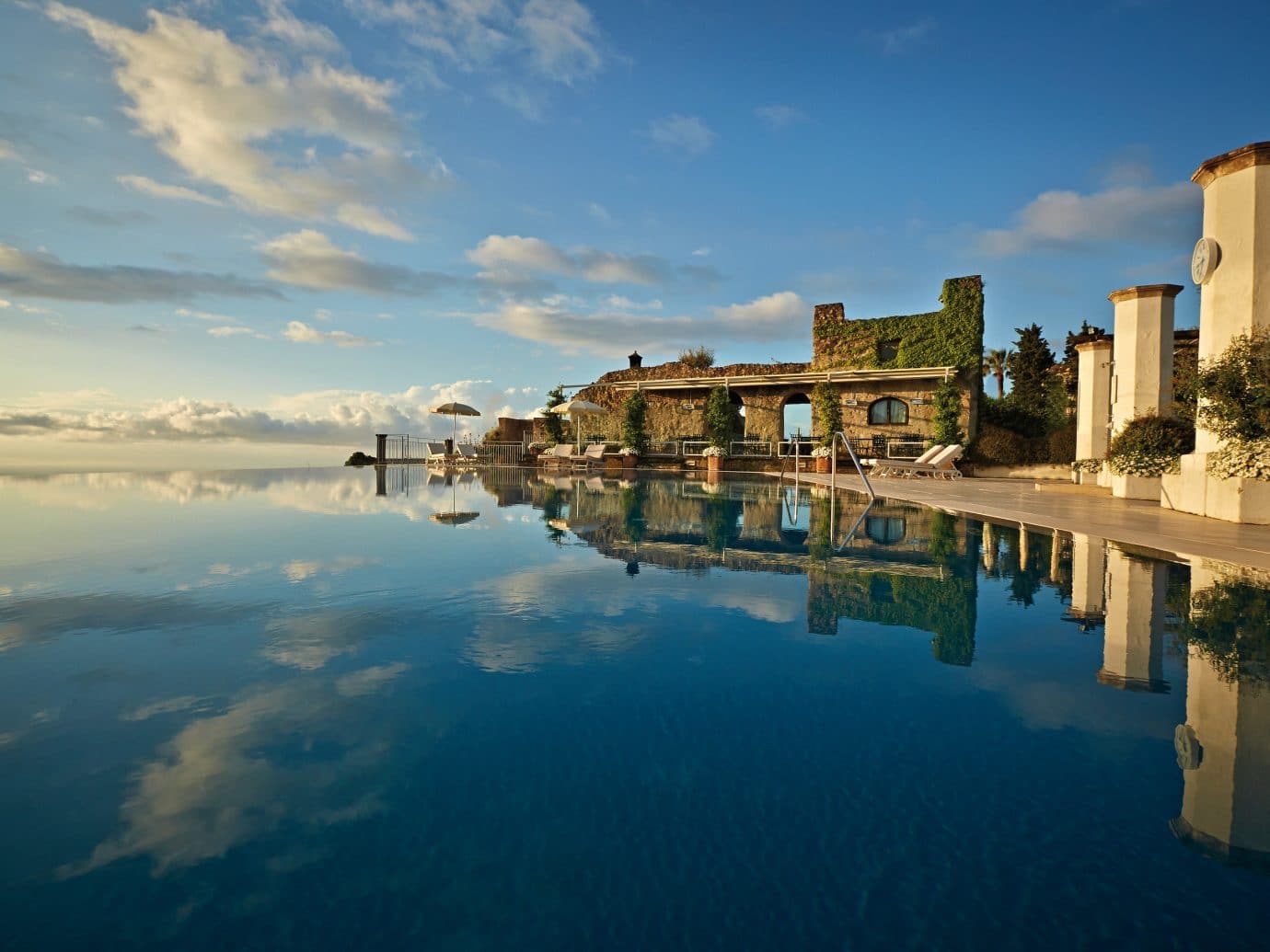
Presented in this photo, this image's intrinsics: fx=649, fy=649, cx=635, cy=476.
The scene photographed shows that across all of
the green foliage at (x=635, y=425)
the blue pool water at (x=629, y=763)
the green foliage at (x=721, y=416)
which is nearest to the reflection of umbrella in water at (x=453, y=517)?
the blue pool water at (x=629, y=763)

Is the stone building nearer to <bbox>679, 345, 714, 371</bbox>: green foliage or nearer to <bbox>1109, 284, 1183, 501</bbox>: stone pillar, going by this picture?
<bbox>679, 345, 714, 371</bbox>: green foliage

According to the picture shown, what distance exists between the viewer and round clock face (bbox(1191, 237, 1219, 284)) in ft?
29.5

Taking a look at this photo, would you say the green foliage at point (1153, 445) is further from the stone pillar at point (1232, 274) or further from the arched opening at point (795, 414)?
the arched opening at point (795, 414)

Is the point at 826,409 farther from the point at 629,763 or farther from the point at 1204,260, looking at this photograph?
the point at 629,763

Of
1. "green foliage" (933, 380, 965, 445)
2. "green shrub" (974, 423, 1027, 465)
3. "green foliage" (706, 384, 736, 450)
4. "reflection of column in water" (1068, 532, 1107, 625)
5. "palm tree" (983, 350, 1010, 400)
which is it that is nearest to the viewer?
"reflection of column in water" (1068, 532, 1107, 625)

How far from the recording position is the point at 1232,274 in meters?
8.82

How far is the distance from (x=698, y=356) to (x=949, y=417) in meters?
11.6

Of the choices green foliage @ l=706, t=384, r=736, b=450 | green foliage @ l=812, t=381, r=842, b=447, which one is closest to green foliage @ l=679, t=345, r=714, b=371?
green foliage @ l=706, t=384, r=736, b=450

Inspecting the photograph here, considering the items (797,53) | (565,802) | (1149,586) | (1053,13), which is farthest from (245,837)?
(1053,13)

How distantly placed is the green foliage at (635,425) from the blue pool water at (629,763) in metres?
20.9

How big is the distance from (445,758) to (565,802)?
1.72 ft

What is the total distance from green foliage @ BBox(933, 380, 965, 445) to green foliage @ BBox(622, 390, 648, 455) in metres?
10.8

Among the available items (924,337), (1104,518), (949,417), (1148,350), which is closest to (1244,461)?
(1104,518)

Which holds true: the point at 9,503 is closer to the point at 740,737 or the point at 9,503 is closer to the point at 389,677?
the point at 389,677
